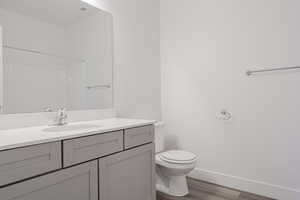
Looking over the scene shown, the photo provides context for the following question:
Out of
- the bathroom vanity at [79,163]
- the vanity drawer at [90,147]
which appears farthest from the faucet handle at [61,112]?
the vanity drawer at [90,147]

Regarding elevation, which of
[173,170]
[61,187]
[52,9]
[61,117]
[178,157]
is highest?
[52,9]

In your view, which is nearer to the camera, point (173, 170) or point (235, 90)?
point (173, 170)

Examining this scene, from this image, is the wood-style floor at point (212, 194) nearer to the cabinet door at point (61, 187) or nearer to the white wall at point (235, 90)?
the white wall at point (235, 90)

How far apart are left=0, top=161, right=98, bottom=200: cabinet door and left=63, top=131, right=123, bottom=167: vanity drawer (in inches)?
1.8

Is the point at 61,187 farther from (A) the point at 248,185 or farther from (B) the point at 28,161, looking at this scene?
(A) the point at 248,185

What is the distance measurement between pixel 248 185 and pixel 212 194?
388mm

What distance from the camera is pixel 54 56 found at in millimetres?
1535

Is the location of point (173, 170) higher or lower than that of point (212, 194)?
higher

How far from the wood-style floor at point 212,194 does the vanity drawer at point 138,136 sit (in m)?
0.76

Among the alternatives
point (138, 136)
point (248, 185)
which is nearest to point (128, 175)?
point (138, 136)

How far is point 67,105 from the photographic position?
1585 millimetres

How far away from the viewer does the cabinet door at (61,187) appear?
0.83 metres

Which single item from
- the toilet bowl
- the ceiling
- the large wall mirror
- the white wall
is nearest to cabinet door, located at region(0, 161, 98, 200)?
the large wall mirror

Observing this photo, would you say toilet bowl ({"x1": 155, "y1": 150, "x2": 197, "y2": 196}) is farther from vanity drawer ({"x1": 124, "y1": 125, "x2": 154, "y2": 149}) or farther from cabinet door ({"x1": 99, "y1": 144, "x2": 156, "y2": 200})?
vanity drawer ({"x1": 124, "y1": 125, "x2": 154, "y2": 149})
